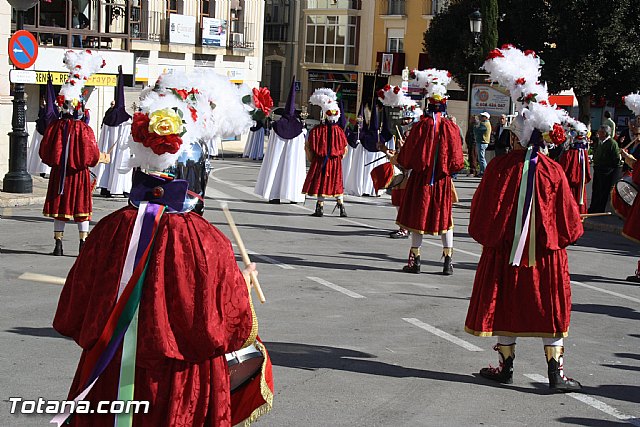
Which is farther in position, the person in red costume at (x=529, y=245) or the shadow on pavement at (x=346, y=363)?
the shadow on pavement at (x=346, y=363)

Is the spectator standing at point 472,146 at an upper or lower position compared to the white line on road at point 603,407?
upper

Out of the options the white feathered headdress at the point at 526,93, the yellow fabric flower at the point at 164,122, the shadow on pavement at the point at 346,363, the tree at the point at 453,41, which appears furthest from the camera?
the tree at the point at 453,41

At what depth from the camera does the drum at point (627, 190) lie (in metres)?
12.4

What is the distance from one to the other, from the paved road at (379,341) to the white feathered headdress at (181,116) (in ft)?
6.70

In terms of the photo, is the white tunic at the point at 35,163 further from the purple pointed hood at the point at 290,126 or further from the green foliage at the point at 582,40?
the green foliage at the point at 582,40

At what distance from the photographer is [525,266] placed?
718cm

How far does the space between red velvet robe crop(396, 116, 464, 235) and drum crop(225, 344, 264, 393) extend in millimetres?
7211

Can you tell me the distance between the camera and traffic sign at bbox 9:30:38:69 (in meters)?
16.7

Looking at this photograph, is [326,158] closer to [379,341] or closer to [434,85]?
[434,85]

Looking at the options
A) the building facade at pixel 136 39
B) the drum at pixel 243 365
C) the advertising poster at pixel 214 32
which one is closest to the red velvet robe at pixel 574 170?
the building facade at pixel 136 39

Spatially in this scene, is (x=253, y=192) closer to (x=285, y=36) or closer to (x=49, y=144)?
(x=49, y=144)

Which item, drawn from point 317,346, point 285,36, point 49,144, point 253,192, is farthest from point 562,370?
point 285,36

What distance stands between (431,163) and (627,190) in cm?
273

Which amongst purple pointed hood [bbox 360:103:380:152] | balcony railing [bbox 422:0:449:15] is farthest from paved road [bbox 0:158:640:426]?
balcony railing [bbox 422:0:449:15]
